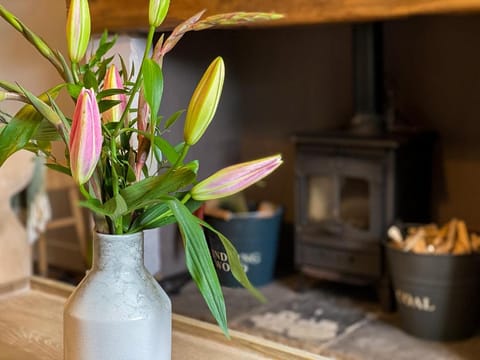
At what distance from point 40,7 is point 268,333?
5.98ft

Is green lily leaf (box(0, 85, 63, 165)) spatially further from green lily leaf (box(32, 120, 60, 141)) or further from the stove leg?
the stove leg

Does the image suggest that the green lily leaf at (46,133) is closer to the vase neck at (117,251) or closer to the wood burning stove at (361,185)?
the vase neck at (117,251)

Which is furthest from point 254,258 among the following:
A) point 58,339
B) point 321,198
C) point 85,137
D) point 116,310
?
point 85,137

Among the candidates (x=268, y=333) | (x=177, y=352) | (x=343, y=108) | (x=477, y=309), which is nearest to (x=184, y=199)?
(x=177, y=352)

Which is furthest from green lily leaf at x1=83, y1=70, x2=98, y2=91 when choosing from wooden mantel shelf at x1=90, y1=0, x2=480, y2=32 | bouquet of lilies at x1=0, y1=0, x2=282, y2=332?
wooden mantel shelf at x1=90, y1=0, x2=480, y2=32

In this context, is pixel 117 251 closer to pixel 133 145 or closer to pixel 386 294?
pixel 133 145

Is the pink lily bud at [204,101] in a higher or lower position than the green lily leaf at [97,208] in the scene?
higher

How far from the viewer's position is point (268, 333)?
2.88 meters

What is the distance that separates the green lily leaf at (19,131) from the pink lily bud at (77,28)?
0.09 meters

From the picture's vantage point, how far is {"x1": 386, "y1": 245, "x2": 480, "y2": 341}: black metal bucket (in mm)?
2754

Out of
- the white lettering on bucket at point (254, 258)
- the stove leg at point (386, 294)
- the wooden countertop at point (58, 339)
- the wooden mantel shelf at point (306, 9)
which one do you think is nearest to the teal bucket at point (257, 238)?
the white lettering on bucket at point (254, 258)

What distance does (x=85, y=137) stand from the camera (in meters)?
0.80

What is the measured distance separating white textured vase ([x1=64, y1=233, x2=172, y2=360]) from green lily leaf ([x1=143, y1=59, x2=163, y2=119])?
0.57ft

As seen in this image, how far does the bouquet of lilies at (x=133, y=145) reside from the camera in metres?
0.83
